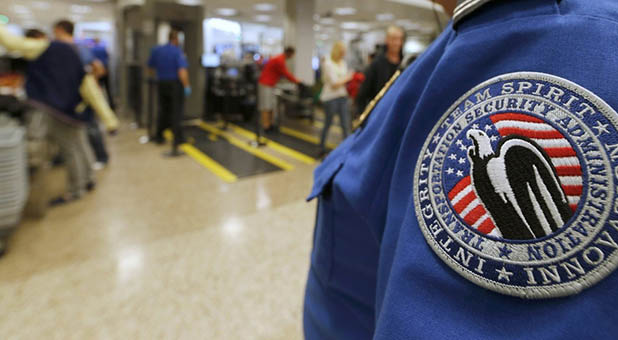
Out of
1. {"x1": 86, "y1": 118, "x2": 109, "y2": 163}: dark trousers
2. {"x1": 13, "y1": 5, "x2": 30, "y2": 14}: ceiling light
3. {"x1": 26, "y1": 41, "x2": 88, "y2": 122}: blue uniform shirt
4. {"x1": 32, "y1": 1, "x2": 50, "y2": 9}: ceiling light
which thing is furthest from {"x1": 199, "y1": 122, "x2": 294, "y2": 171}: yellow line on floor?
{"x1": 13, "y1": 5, "x2": 30, "y2": 14}: ceiling light

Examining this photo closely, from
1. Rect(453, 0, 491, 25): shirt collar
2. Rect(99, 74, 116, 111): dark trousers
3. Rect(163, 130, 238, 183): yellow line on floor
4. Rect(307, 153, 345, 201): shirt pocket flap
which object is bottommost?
Rect(163, 130, 238, 183): yellow line on floor

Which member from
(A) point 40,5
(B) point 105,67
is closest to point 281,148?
(B) point 105,67

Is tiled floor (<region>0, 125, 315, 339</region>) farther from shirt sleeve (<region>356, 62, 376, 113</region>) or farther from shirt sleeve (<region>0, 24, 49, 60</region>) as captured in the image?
shirt sleeve (<region>0, 24, 49, 60</region>)

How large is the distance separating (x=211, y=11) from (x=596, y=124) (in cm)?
1976

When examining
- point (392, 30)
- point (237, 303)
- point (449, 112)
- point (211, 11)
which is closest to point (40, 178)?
point (237, 303)

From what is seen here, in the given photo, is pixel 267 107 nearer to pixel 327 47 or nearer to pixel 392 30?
pixel 392 30

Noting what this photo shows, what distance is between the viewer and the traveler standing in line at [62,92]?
136 inches

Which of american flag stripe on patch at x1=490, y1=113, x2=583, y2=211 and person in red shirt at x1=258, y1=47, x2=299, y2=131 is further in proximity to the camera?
person in red shirt at x1=258, y1=47, x2=299, y2=131

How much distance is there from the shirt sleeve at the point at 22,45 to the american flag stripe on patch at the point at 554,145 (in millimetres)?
4122

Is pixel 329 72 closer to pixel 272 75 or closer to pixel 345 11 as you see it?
pixel 272 75

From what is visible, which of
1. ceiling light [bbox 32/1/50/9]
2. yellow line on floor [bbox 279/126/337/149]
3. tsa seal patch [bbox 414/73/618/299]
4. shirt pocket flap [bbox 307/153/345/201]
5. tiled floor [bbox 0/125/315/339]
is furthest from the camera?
ceiling light [bbox 32/1/50/9]

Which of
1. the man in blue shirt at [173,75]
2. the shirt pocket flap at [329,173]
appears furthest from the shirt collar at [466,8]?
the man in blue shirt at [173,75]

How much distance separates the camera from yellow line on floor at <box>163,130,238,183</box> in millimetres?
4777

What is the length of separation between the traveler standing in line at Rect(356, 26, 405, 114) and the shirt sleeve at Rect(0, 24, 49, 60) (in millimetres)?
3150
